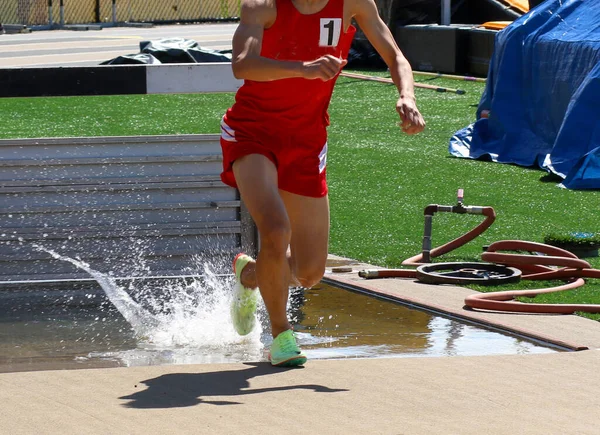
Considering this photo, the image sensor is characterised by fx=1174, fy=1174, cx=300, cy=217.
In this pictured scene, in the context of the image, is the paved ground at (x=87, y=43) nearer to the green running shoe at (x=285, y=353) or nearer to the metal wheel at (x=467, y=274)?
the metal wheel at (x=467, y=274)

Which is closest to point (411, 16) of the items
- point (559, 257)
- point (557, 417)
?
point (559, 257)

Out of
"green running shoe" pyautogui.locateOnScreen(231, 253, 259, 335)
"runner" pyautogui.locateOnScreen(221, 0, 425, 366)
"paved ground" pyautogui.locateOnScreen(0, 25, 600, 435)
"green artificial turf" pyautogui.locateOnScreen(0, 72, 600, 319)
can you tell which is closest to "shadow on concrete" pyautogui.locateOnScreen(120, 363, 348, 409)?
"paved ground" pyautogui.locateOnScreen(0, 25, 600, 435)

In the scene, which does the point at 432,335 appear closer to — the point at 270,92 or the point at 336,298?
the point at 336,298

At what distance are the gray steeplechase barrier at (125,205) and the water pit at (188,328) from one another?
0.19 m

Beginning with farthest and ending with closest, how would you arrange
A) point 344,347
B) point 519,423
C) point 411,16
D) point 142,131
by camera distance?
point 411,16, point 142,131, point 344,347, point 519,423

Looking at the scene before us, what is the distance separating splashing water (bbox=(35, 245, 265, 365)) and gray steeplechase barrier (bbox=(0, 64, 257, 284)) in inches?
4.3

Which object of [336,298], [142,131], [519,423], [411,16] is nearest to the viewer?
[519,423]

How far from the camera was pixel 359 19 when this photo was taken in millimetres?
5383

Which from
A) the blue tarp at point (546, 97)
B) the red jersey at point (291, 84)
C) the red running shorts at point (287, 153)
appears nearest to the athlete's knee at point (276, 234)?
the red running shorts at point (287, 153)

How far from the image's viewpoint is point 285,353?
16.6ft

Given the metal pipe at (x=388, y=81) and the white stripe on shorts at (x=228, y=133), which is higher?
the white stripe on shorts at (x=228, y=133)

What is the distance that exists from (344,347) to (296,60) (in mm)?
1446

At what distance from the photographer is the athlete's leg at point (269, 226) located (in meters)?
4.96

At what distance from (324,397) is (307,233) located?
106 centimetres
